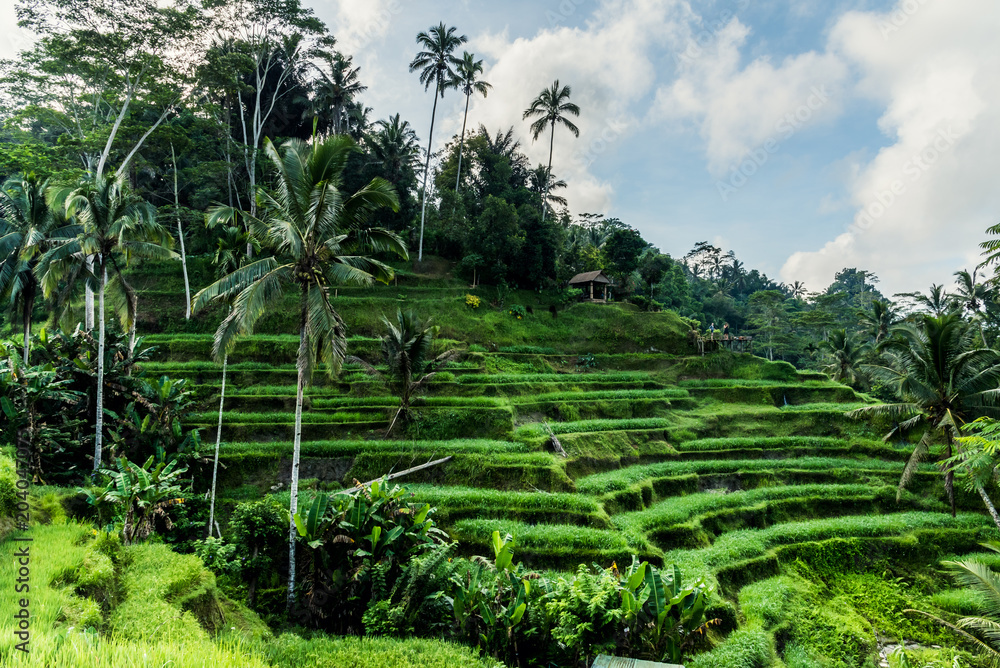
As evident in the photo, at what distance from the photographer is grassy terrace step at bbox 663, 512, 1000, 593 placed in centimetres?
1240

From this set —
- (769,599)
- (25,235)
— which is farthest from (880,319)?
(25,235)

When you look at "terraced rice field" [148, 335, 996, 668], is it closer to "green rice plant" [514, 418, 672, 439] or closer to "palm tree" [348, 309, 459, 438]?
"green rice plant" [514, 418, 672, 439]

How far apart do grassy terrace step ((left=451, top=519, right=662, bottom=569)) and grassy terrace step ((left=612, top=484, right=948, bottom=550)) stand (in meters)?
0.69

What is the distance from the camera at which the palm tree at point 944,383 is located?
15.7 meters

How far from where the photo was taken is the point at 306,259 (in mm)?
9781

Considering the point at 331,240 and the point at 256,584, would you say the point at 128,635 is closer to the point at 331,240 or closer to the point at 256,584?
the point at 256,584

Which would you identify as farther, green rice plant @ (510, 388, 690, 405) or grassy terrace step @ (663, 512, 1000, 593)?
green rice plant @ (510, 388, 690, 405)

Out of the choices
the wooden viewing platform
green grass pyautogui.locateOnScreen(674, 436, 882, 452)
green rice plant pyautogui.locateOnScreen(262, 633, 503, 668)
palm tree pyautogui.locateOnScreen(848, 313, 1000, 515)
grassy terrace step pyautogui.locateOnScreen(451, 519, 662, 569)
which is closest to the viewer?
green rice plant pyautogui.locateOnScreen(262, 633, 503, 668)

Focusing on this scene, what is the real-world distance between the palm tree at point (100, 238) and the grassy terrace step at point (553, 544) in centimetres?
1021

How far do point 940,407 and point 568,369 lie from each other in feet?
53.5

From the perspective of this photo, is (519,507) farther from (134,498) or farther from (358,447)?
(134,498)

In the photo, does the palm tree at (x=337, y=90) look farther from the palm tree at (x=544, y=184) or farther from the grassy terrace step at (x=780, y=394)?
the grassy terrace step at (x=780, y=394)

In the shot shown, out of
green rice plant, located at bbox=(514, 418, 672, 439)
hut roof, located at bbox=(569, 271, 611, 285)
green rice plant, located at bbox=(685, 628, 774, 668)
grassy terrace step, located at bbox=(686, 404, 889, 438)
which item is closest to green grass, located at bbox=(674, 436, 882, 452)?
grassy terrace step, located at bbox=(686, 404, 889, 438)

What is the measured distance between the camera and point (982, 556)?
14.0 m
